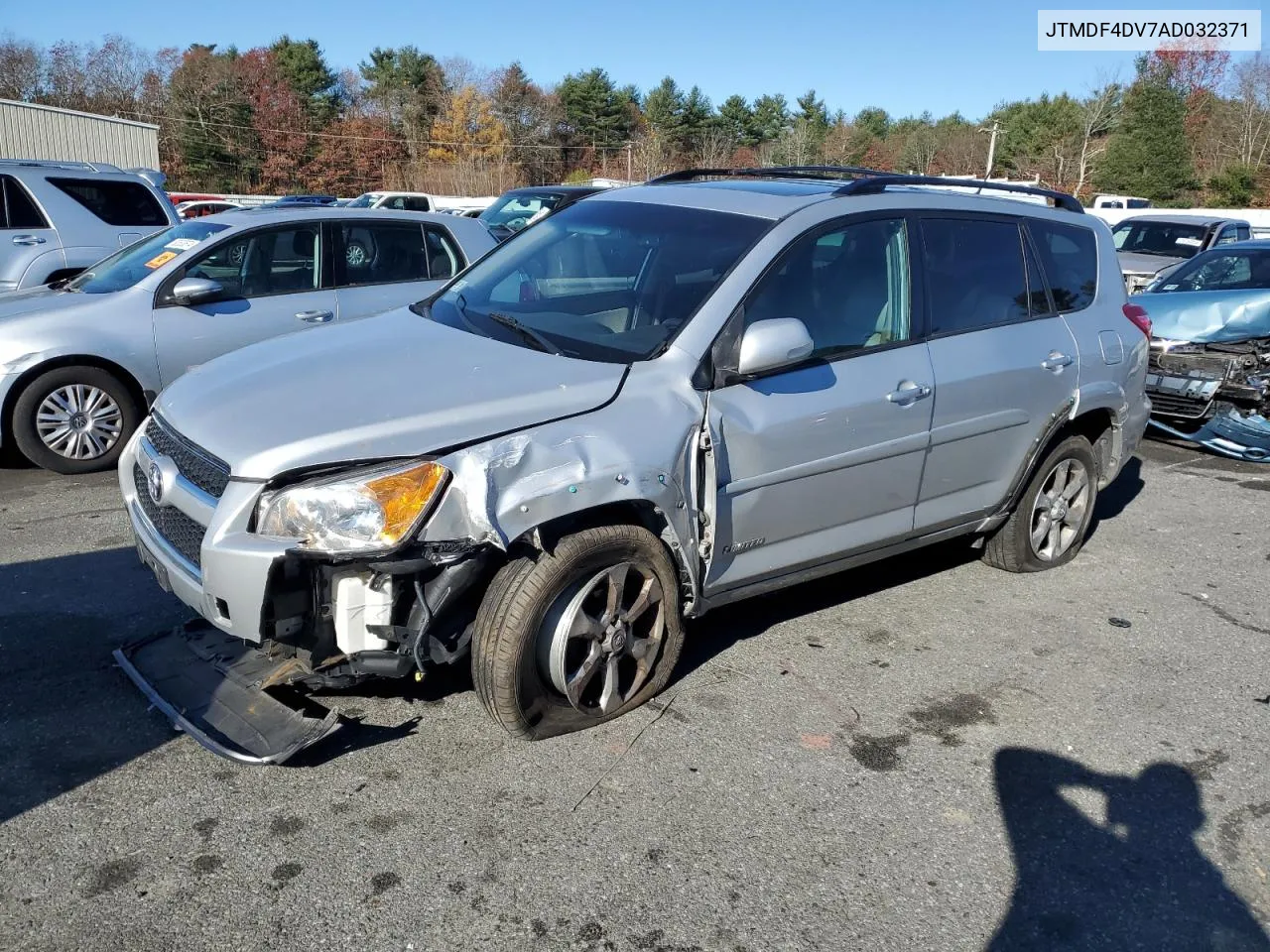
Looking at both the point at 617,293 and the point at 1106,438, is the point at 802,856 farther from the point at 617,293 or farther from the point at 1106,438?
the point at 1106,438

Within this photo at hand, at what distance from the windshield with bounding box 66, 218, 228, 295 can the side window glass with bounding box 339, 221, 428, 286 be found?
0.83 m

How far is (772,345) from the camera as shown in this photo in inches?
141

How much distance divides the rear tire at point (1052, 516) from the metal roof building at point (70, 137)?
25517 millimetres

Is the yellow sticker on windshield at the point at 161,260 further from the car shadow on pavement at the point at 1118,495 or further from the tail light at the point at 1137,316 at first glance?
the car shadow on pavement at the point at 1118,495

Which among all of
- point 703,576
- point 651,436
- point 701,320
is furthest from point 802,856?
point 701,320

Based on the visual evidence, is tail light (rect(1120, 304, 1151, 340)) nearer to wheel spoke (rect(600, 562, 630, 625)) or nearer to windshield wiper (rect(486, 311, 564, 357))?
windshield wiper (rect(486, 311, 564, 357))

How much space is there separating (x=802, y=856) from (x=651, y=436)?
4.50ft

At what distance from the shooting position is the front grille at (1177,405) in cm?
825

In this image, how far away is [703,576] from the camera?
375 centimetres

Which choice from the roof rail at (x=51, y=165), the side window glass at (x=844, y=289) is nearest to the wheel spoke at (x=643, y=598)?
the side window glass at (x=844, y=289)

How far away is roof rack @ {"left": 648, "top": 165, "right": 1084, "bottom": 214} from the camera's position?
4.69 metres

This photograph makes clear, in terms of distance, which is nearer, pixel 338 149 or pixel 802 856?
pixel 802 856

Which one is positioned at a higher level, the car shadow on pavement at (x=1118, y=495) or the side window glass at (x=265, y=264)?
the side window glass at (x=265, y=264)

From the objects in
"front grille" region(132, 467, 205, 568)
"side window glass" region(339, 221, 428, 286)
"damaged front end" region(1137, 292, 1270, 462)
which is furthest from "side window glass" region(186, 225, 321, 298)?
"damaged front end" region(1137, 292, 1270, 462)
